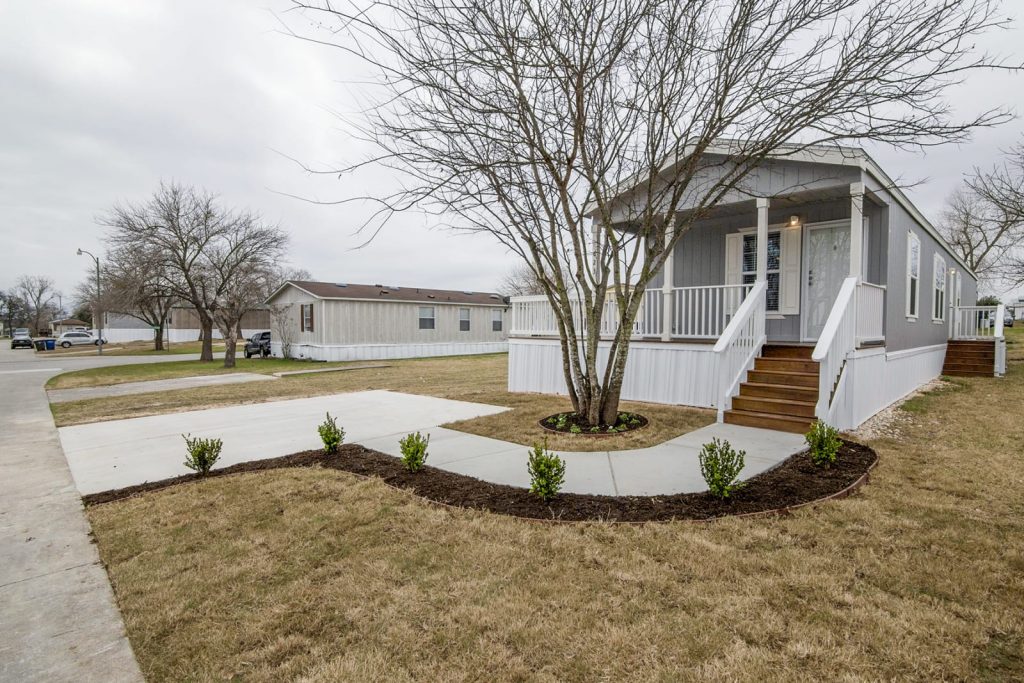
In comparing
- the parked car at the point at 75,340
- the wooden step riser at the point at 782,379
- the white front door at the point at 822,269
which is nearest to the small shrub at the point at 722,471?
the wooden step riser at the point at 782,379

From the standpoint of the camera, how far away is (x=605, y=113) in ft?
20.1

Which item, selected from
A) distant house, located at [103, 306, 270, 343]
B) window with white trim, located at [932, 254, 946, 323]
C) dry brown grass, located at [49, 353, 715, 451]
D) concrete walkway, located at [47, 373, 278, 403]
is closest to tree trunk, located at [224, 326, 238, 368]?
dry brown grass, located at [49, 353, 715, 451]

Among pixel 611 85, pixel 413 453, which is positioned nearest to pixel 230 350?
pixel 413 453

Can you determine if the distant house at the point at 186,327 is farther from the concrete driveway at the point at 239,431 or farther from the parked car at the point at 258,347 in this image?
the concrete driveway at the point at 239,431

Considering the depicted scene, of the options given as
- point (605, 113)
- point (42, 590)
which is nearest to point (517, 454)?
point (42, 590)

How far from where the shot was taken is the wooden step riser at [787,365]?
6.89 meters

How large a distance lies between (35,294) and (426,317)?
6913 cm

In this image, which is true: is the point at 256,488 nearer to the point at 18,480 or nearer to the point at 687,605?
the point at 18,480

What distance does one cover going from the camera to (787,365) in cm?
710

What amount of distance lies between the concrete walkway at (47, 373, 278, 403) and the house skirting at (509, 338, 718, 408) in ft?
29.3

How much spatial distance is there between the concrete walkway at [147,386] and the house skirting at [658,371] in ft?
29.3

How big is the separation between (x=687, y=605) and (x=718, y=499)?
61.7 inches

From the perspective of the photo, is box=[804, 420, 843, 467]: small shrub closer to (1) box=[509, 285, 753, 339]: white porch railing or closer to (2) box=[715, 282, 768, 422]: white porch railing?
(2) box=[715, 282, 768, 422]: white porch railing

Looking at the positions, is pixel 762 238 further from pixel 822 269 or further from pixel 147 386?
pixel 147 386
